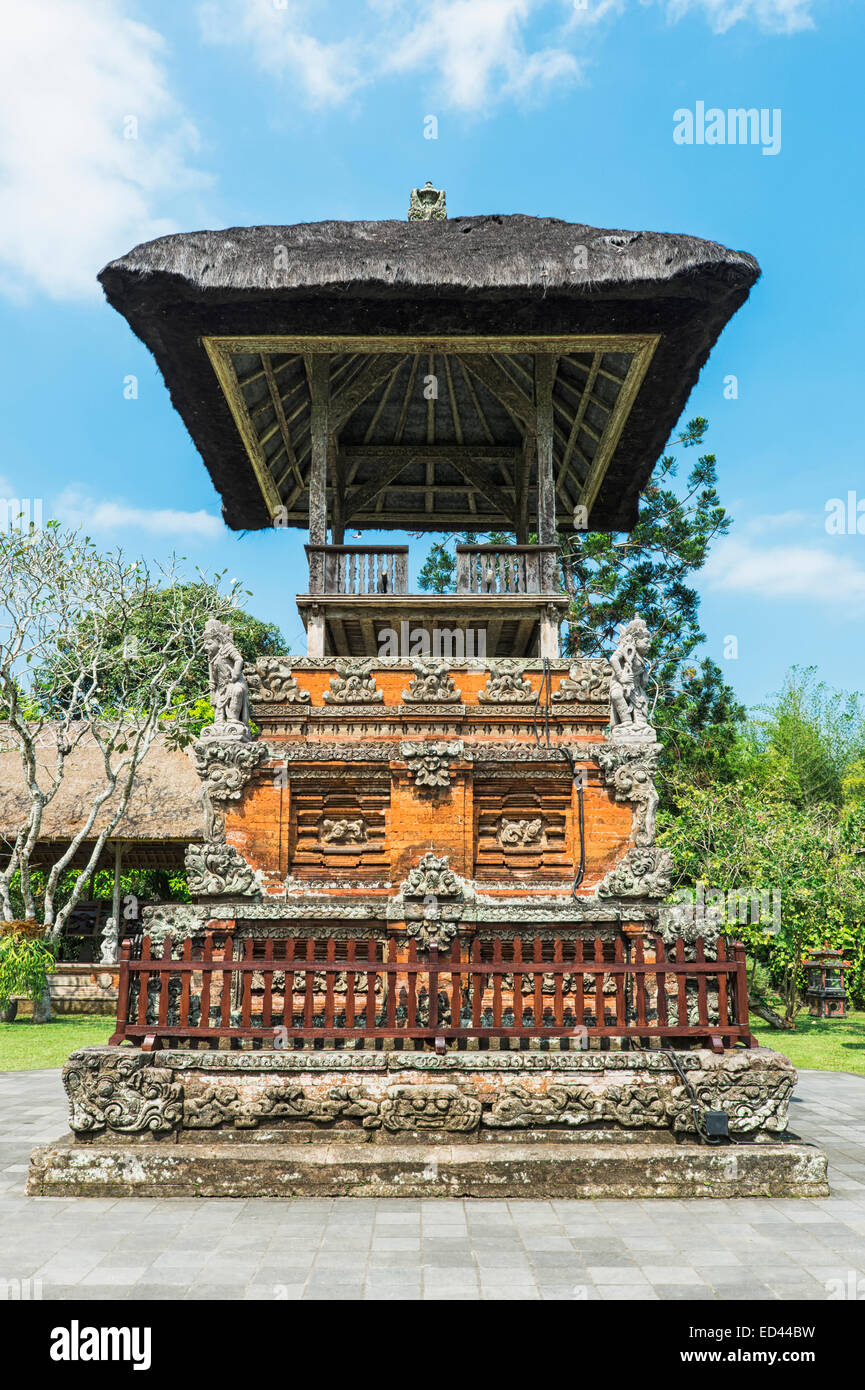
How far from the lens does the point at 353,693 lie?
927 centimetres

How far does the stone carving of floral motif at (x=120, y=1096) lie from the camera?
605 centimetres

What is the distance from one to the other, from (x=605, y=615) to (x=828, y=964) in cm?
1029

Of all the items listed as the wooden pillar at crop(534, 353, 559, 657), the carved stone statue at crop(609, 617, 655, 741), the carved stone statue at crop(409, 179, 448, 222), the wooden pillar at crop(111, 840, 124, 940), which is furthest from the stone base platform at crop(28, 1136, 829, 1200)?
the wooden pillar at crop(111, 840, 124, 940)

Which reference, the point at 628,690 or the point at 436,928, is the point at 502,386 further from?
the point at 436,928

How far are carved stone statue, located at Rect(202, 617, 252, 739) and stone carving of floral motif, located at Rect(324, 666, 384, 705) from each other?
804 millimetres

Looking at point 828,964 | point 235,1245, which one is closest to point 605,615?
point 828,964

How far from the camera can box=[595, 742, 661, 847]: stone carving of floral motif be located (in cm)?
869

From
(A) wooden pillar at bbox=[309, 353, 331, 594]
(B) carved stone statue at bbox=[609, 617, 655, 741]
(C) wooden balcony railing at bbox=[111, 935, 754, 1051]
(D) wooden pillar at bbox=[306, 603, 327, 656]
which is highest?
(A) wooden pillar at bbox=[309, 353, 331, 594]

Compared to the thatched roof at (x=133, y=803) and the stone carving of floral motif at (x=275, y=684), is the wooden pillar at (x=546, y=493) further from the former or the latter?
the thatched roof at (x=133, y=803)

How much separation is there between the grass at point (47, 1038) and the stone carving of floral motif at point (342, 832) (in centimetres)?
559

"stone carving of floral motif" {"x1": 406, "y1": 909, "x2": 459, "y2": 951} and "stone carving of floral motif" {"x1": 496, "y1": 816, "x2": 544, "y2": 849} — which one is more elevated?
"stone carving of floral motif" {"x1": 496, "y1": 816, "x2": 544, "y2": 849}

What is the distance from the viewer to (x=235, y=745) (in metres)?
8.84

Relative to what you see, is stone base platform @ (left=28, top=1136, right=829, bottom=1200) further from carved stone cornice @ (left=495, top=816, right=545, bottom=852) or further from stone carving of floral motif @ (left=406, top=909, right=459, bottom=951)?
carved stone cornice @ (left=495, top=816, right=545, bottom=852)

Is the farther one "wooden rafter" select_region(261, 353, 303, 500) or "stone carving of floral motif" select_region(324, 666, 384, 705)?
"wooden rafter" select_region(261, 353, 303, 500)
